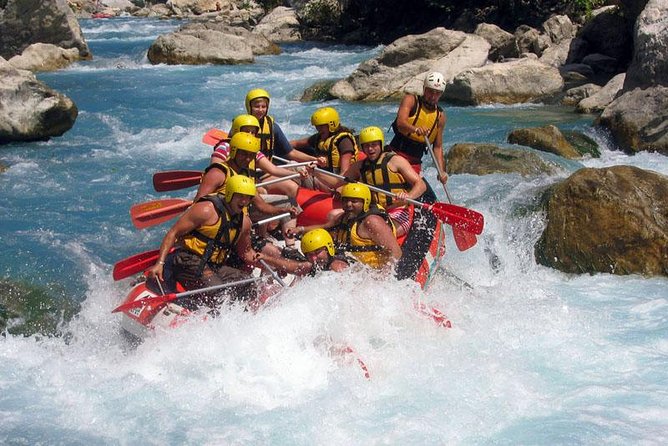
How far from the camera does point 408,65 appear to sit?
17469 millimetres

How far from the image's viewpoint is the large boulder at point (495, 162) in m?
10.6

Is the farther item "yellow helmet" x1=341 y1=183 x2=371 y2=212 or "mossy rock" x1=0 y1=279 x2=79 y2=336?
"mossy rock" x1=0 y1=279 x2=79 y2=336

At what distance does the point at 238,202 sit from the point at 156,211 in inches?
65.1

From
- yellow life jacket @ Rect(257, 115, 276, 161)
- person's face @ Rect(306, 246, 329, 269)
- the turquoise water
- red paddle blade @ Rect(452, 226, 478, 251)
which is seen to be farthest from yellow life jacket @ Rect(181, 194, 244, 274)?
red paddle blade @ Rect(452, 226, 478, 251)

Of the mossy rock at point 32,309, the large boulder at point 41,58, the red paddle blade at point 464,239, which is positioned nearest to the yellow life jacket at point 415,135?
the red paddle blade at point 464,239

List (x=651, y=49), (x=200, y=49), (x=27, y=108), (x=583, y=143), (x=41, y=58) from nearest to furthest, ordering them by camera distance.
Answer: (x=583, y=143) → (x=27, y=108) → (x=651, y=49) → (x=41, y=58) → (x=200, y=49)

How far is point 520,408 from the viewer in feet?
18.7

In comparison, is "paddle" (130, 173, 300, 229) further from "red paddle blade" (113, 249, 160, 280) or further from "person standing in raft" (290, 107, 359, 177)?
"person standing in raft" (290, 107, 359, 177)

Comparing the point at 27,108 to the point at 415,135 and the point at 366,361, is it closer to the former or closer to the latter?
the point at 415,135

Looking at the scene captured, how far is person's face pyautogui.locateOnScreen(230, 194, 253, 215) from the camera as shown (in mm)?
6117

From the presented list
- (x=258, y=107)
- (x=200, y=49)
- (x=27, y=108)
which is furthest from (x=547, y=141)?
(x=200, y=49)

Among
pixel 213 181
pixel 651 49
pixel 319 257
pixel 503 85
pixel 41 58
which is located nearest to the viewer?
pixel 319 257

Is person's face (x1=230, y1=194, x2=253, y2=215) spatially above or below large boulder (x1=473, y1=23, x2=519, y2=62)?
above

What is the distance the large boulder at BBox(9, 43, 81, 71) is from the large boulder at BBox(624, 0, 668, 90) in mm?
14554
